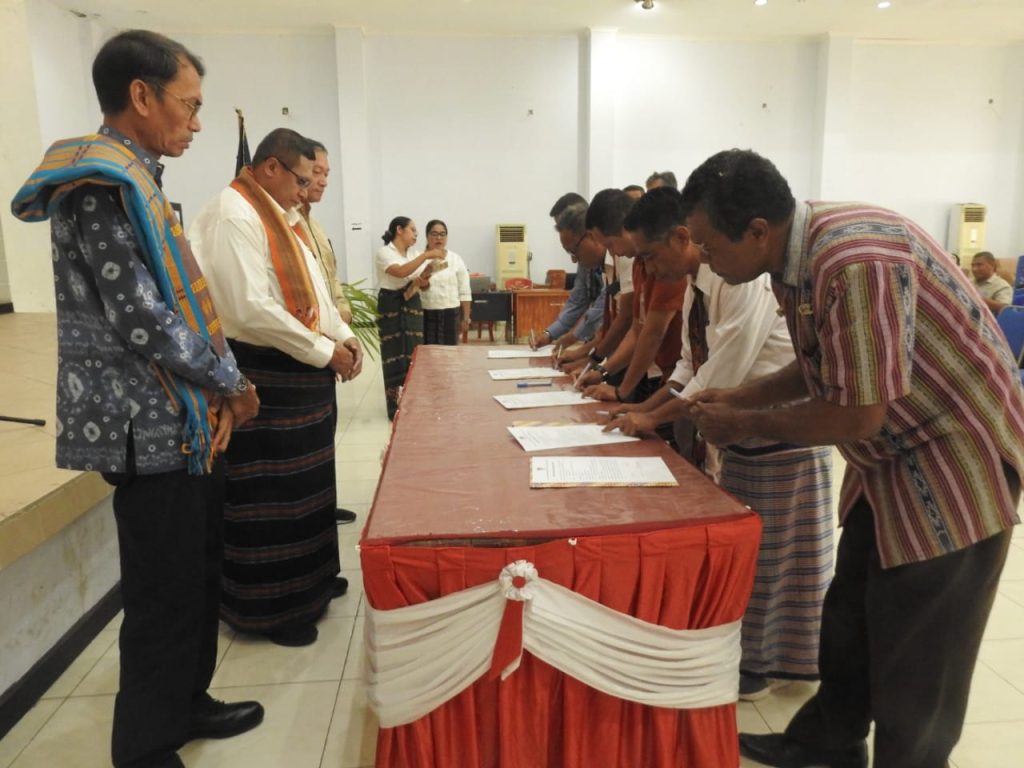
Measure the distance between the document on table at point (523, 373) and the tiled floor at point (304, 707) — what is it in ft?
3.07

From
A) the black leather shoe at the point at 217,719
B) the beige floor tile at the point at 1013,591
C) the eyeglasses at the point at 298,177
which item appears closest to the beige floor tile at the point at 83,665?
the black leather shoe at the point at 217,719

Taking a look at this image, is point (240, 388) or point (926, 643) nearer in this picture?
point (926, 643)

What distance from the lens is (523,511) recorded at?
123 cm

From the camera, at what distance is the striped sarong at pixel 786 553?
1.74 meters

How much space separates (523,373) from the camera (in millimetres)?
2625

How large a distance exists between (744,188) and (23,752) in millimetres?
2031

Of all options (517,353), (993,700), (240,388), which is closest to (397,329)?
(517,353)

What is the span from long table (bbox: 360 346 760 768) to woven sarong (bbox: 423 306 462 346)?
4027 millimetres

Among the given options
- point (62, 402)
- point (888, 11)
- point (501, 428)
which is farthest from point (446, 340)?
point (888, 11)

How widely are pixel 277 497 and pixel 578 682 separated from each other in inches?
48.9

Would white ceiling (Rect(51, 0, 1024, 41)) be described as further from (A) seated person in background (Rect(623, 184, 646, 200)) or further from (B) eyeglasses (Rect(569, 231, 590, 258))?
(B) eyeglasses (Rect(569, 231, 590, 258))

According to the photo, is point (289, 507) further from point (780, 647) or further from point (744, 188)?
point (744, 188)

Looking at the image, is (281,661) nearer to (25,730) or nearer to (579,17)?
(25,730)

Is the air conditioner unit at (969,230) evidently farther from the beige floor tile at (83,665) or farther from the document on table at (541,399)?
the beige floor tile at (83,665)
